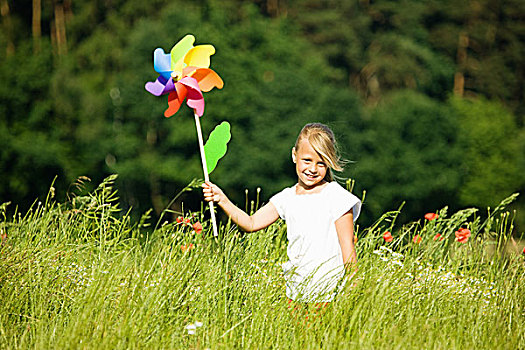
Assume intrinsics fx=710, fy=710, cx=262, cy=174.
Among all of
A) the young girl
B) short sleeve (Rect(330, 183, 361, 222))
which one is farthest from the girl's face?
short sleeve (Rect(330, 183, 361, 222))

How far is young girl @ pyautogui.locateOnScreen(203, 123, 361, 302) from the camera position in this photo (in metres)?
3.24

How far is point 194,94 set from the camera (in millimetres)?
3826

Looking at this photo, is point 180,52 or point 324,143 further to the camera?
point 180,52

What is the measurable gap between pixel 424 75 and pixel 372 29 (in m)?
3.72

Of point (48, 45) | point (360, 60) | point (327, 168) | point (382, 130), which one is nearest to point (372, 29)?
point (360, 60)

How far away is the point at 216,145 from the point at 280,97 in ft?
72.2

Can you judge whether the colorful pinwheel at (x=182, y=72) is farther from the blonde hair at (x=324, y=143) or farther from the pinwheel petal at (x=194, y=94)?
the blonde hair at (x=324, y=143)

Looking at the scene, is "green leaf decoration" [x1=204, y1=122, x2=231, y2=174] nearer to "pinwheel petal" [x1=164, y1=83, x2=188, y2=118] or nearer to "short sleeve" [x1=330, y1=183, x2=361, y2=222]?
"pinwheel petal" [x1=164, y1=83, x2=188, y2=118]

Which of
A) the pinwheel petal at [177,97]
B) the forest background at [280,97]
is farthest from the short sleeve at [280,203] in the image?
the forest background at [280,97]

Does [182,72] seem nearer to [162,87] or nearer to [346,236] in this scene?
[162,87]

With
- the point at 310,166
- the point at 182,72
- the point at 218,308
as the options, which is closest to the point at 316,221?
the point at 310,166

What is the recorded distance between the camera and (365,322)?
117 inches

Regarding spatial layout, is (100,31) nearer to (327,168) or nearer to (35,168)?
(35,168)

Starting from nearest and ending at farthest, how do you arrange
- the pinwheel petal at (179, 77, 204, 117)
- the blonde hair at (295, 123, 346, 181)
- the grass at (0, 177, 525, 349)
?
the grass at (0, 177, 525, 349)
the blonde hair at (295, 123, 346, 181)
the pinwheel petal at (179, 77, 204, 117)
